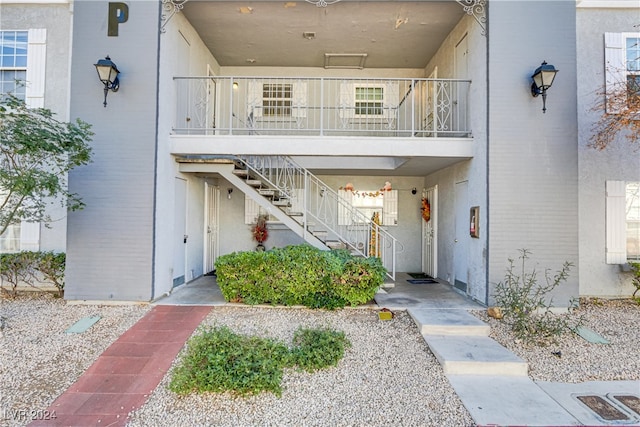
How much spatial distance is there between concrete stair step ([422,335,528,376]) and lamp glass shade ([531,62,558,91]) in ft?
14.7

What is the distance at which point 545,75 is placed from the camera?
227 inches

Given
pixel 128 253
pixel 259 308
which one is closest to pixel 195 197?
pixel 128 253

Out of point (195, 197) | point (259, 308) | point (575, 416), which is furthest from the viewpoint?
point (195, 197)

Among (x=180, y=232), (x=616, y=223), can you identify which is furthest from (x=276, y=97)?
(x=616, y=223)

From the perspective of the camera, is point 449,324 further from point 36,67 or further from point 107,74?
point 36,67

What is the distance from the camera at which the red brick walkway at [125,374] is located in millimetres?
3246

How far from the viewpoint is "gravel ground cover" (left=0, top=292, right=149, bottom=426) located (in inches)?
139

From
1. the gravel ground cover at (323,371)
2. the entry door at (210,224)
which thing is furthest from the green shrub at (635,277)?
the entry door at (210,224)

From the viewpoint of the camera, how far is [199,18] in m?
7.39

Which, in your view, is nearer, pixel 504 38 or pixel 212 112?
pixel 504 38

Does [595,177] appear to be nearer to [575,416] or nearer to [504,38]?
[504,38]

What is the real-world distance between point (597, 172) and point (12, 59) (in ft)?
42.6

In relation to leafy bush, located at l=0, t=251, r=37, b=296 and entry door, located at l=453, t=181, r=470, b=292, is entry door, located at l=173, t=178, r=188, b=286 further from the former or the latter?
entry door, located at l=453, t=181, r=470, b=292

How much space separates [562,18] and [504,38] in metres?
1.09
